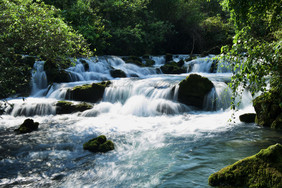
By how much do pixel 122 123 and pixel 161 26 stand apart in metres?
21.9

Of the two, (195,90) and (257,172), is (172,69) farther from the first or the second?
(257,172)

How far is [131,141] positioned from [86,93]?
687 centimetres

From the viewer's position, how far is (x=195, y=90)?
12.7 metres

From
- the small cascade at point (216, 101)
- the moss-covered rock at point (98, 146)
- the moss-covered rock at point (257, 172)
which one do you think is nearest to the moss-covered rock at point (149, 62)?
the small cascade at point (216, 101)

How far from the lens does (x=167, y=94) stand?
13398mm

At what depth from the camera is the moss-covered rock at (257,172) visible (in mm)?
3820

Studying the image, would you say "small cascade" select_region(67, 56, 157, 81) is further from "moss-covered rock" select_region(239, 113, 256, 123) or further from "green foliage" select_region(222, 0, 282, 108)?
"green foliage" select_region(222, 0, 282, 108)

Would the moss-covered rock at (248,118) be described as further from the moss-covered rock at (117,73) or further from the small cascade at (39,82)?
the small cascade at (39,82)

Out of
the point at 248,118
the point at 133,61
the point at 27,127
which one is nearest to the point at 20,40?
the point at 27,127

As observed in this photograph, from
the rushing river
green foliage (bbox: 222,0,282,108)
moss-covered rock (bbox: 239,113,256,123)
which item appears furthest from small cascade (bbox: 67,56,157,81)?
green foliage (bbox: 222,0,282,108)

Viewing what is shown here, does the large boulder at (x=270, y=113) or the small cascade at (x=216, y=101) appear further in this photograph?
the small cascade at (x=216, y=101)

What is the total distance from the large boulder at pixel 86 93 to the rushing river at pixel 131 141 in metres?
0.45

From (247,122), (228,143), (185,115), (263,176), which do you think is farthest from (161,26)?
(263,176)

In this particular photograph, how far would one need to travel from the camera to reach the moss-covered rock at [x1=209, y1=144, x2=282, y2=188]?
3820mm
